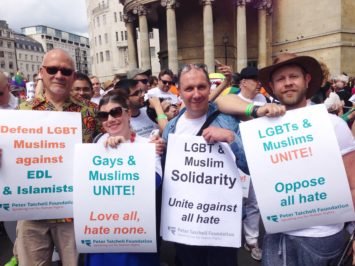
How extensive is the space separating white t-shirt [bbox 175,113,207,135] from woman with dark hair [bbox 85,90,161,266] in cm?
28

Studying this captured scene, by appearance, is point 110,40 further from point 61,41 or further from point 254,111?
point 61,41

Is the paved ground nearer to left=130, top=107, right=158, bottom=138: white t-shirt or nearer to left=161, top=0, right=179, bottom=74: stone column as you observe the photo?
left=130, top=107, right=158, bottom=138: white t-shirt

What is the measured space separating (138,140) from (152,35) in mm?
76051

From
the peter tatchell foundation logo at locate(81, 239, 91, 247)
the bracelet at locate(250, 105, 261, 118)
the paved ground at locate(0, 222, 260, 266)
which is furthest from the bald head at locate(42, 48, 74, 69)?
the paved ground at locate(0, 222, 260, 266)

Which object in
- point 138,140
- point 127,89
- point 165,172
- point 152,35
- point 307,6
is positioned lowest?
point 165,172

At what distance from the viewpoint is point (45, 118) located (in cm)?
265

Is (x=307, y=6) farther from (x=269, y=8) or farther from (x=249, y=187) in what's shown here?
(x=249, y=187)

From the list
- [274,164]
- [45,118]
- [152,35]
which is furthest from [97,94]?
[152,35]

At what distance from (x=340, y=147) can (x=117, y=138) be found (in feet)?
4.84

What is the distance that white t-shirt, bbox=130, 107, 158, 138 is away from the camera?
4297mm

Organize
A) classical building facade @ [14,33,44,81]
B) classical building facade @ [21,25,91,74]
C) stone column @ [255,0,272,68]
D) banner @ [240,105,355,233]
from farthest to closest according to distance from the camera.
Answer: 1. classical building facade @ [21,25,91,74]
2. classical building facade @ [14,33,44,81]
3. stone column @ [255,0,272,68]
4. banner @ [240,105,355,233]

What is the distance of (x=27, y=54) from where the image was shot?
13000cm

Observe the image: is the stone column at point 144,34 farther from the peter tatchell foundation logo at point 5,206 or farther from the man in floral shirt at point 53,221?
the peter tatchell foundation logo at point 5,206

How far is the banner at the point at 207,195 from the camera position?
2490 mm
